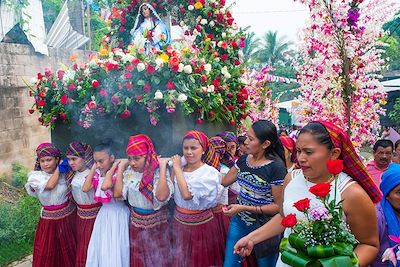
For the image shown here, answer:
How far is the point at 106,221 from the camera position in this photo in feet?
12.8

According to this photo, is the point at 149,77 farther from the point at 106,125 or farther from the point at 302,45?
the point at 302,45

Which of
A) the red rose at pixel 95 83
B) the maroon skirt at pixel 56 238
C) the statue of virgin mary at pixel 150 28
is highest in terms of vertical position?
the statue of virgin mary at pixel 150 28

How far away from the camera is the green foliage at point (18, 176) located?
8.08m

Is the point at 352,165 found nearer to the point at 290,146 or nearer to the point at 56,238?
the point at 290,146

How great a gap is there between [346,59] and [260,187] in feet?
7.16

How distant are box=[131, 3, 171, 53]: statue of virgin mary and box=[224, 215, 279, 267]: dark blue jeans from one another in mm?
2348

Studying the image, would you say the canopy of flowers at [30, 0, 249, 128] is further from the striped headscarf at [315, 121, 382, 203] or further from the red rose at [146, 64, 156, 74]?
the striped headscarf at [315, 121, 382, 203]

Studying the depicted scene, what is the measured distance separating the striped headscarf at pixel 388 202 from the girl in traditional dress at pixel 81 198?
106 inches

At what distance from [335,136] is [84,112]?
8.74 ft

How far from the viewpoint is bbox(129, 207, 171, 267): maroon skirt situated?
3789 millimetres

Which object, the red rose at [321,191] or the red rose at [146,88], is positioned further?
the red rose at [146,88]

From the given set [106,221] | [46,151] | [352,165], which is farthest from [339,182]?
[46,151]

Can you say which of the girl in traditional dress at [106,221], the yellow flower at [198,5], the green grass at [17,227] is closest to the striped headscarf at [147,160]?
the girl in traditional dress at [106,221]

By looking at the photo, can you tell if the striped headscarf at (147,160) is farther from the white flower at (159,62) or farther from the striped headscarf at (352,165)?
the striped headscarf at (352,165)
